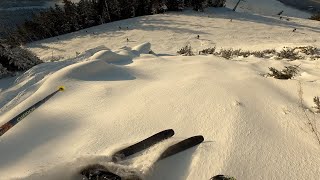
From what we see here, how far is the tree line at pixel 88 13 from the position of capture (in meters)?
26.2

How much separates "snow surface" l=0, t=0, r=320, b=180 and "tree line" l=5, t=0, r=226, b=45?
821 inches

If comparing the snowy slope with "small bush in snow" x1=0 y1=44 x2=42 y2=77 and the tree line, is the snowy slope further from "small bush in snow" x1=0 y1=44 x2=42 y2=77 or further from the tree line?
"small bush in snow" x1=0 y1=44 x2=42 y2=77

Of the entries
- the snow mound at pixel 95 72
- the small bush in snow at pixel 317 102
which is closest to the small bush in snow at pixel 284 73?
the small bush in snow at pixel 317 102

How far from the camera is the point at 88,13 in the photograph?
2697 centimetres

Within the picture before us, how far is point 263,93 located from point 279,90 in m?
0.31

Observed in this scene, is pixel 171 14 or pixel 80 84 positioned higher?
pixel 80 84

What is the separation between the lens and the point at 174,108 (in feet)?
13.2

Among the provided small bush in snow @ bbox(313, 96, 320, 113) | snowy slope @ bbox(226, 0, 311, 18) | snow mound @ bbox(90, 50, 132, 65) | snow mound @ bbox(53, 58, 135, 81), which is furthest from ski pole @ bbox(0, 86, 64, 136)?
snowy slope @ bbox(226, 0, 311, 18)

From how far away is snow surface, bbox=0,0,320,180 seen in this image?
2.91 meters

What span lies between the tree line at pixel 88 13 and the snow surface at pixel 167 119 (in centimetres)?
2085

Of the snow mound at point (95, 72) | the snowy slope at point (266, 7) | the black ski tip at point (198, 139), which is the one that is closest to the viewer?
the black ski tip at point (198, 139)

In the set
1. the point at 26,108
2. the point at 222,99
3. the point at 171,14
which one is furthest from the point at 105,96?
the point at 171,14

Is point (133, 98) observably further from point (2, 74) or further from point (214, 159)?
point (2, 74)

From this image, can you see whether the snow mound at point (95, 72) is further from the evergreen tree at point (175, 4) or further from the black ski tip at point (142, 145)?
the evergreen tree at point (175, 4)
